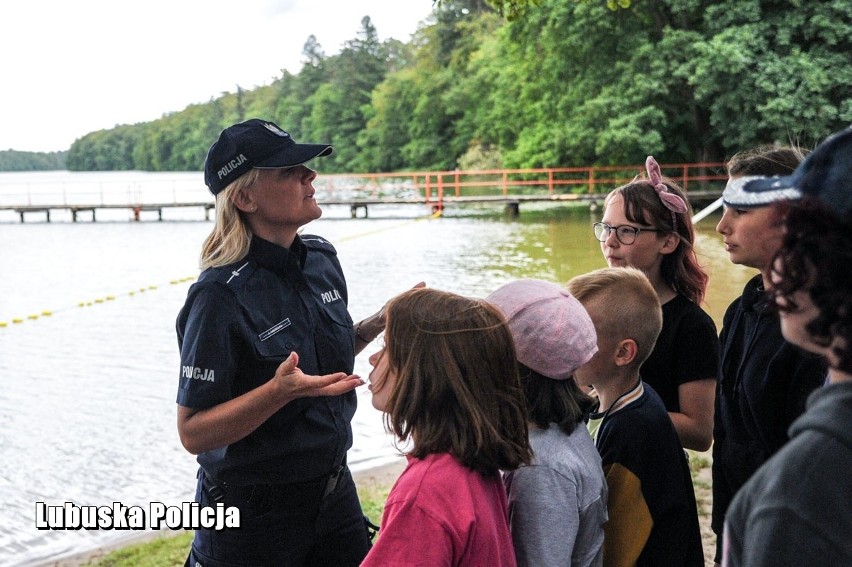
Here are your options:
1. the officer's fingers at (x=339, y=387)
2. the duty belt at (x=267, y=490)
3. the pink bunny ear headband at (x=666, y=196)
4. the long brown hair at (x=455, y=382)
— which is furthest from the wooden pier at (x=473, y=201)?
the long brown hair at (x=455, y=382)

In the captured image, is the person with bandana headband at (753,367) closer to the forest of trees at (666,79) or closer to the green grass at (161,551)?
the green grass at (161,551)

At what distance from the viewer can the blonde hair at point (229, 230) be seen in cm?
233

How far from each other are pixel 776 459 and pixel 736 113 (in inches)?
1135

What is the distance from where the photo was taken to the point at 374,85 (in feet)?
259

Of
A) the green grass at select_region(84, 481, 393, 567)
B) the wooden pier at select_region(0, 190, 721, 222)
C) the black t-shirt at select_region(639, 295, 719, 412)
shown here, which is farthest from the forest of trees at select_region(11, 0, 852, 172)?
the black t-shirt at select_region(639, 295, 719, 412)

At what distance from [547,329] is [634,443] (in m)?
0.43

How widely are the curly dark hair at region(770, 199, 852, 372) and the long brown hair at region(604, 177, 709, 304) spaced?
1.85 metres

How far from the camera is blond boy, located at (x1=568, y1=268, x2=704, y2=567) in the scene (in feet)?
6.66

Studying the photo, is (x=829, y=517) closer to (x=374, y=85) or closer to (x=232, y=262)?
(x=232, y=262)

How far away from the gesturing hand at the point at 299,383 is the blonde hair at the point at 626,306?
71 cm

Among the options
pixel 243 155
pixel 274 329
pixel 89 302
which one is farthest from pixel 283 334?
pixel 89 302

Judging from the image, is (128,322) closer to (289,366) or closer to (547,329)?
(289,366)

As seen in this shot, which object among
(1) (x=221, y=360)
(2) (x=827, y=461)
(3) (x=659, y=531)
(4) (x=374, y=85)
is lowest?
(3) (x=659, y=531)

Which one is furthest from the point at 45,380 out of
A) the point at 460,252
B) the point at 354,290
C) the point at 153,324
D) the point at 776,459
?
the point at 460,252
